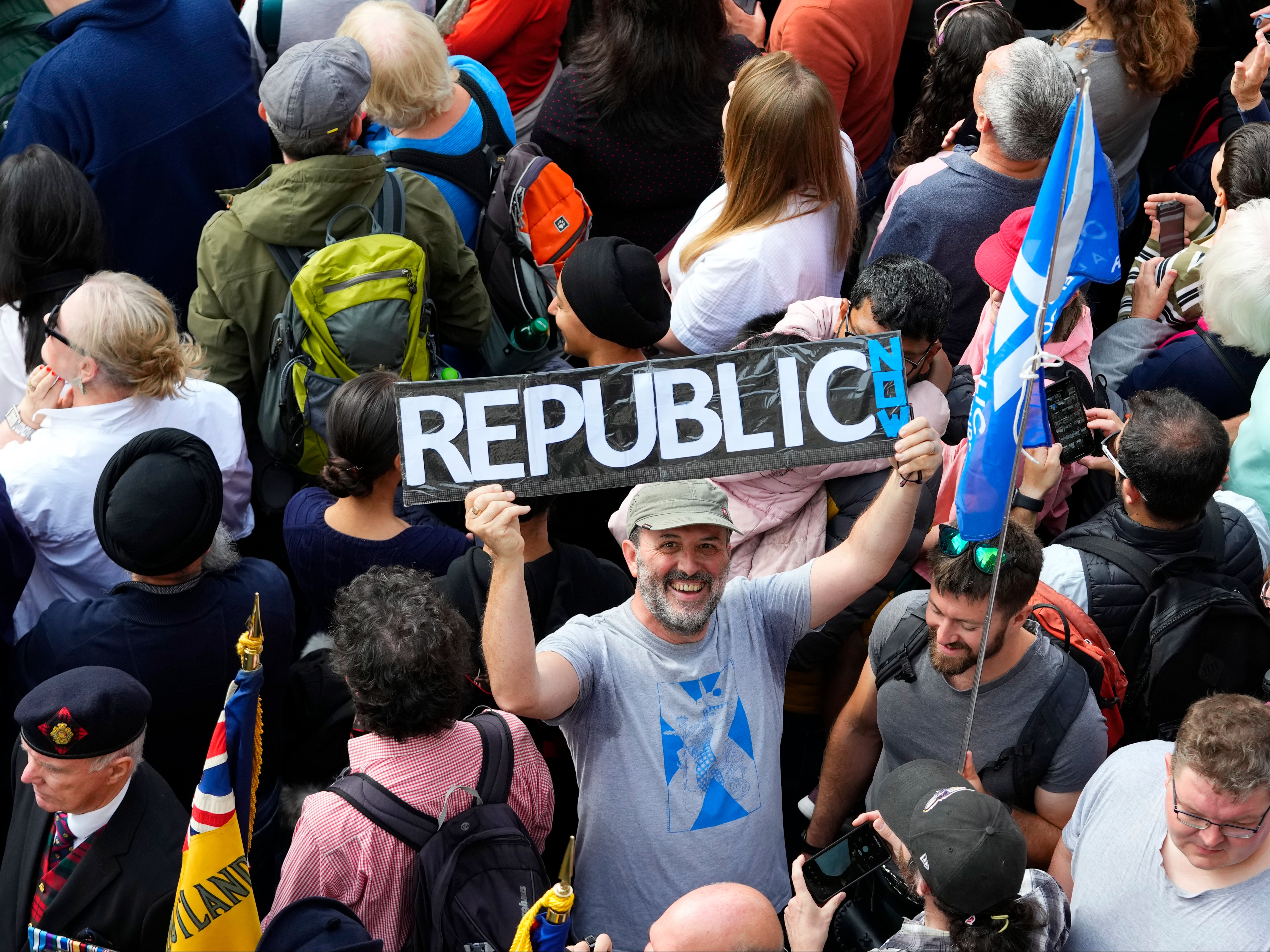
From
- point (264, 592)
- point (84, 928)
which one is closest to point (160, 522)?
point (264, 592)

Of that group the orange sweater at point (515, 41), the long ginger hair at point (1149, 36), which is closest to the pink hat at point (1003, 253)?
the long ginger hair at point (1149, 36)

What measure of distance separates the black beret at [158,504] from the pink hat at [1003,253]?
232 cm

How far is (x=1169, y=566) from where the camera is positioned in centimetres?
365

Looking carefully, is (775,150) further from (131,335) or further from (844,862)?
(844,862)

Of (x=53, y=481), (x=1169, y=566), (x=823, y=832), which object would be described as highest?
(x=53, y=481)

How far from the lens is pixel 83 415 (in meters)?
3.66

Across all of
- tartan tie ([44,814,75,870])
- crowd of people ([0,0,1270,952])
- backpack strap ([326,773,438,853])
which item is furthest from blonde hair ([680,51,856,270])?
tartan tie ([44,814,75,870])

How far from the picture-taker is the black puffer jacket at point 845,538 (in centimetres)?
378

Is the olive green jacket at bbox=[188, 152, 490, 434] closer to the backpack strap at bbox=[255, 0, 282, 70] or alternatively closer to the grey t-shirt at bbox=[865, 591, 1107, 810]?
the backpack strap at bbox=[255, 0, 282, 70]

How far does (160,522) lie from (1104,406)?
9.67ft

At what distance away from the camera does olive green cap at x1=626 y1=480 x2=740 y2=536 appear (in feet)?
10.4

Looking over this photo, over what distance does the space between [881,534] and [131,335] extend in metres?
2.20

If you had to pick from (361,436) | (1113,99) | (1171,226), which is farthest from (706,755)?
(1113,99)

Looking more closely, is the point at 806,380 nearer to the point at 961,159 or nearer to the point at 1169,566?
the point at 1169,566
